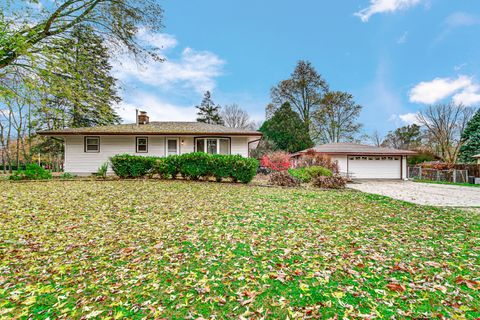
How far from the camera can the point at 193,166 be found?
34.0 feet

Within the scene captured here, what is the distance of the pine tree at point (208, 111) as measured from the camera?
109 ft

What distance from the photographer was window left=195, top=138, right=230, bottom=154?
45.8 ft

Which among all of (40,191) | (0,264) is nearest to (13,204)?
(40,191)

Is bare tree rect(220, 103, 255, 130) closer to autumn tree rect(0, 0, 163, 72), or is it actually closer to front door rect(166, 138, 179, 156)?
front door rect(166, 138, 179, 156)

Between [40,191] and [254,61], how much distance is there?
53.6ft

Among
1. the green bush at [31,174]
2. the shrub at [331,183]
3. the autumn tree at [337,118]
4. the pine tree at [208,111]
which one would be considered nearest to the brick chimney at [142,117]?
the green bush at [31,174]

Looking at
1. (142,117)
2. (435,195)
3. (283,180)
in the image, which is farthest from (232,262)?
(142,117)

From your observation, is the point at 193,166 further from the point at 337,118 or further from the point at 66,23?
the point at 337,118

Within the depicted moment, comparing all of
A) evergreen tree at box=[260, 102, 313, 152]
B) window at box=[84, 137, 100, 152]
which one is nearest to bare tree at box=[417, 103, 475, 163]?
evergreen tree at box=[260, 102, 313, 152]

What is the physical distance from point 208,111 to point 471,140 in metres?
31.0

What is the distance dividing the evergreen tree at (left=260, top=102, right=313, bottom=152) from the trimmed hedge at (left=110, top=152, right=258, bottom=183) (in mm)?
15647

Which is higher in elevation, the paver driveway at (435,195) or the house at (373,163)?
the house at (373,163)

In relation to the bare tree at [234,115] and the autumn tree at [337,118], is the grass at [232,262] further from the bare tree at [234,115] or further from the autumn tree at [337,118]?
the bare tree at [234,115]

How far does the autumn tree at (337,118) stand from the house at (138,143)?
17.2 meters
